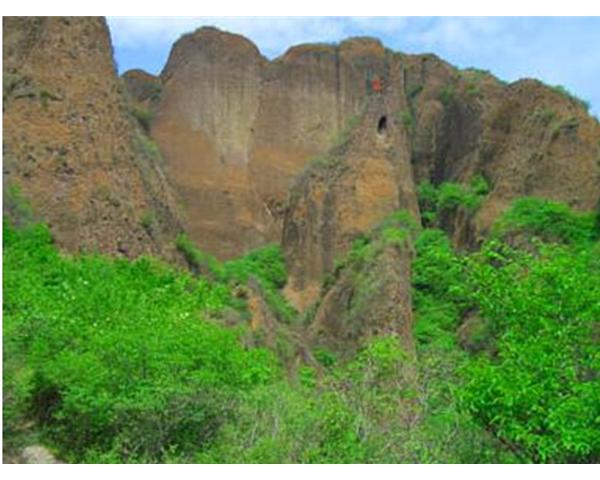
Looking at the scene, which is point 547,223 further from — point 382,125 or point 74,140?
point 74,140

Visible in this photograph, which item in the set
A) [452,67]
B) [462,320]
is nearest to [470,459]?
[462,320]

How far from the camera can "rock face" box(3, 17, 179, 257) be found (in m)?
32.0

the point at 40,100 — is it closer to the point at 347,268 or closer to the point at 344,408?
the point at 347,268

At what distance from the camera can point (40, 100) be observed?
33125 mm

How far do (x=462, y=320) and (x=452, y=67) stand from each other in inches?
1129

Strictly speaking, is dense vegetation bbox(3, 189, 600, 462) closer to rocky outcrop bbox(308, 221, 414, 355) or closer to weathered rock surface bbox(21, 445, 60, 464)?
weathered rock surface bbox(21, 445, 60, 464)

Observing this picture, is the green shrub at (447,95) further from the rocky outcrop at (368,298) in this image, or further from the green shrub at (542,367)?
the green shrub at (542,367)

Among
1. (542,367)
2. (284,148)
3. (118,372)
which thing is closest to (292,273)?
(284,148)

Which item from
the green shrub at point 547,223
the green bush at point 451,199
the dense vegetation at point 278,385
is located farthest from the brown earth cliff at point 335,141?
the dense vegetation at point 278,385

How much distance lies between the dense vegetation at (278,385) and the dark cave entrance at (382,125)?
18664 mm

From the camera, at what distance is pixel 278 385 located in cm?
2280

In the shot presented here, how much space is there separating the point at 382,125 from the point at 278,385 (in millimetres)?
23489

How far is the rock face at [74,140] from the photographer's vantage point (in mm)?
31969

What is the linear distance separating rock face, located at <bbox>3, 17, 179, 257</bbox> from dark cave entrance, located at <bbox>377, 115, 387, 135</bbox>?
1183 cm
